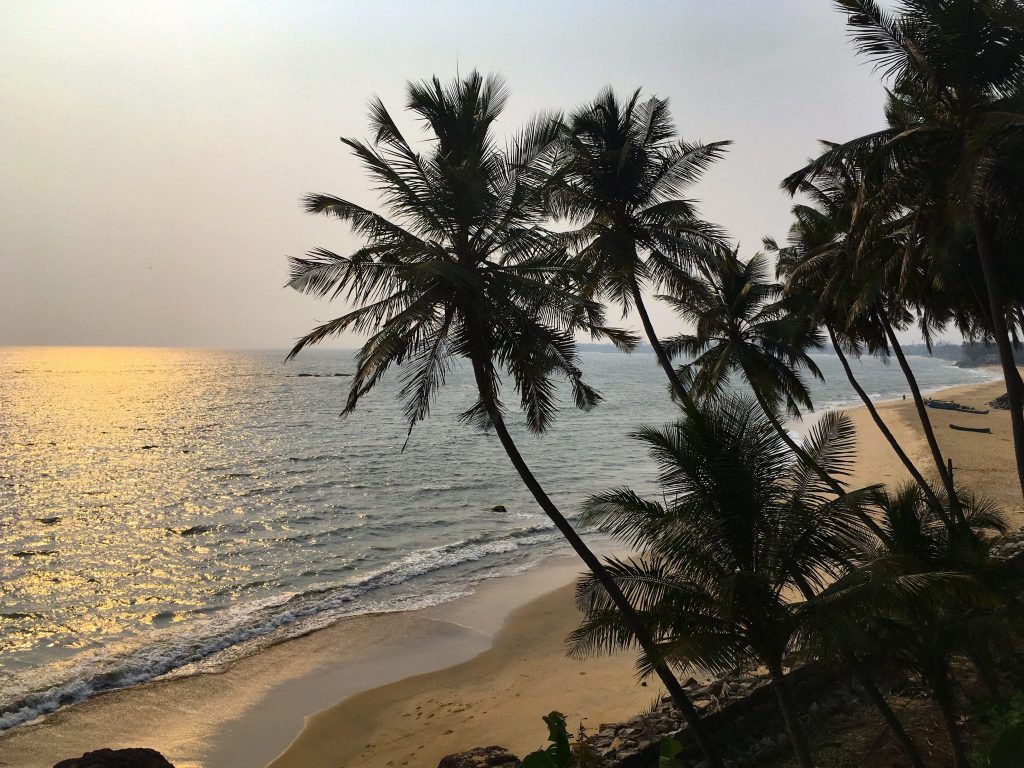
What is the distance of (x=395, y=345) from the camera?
9.32 metres

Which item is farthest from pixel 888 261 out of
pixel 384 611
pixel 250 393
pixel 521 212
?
pixel 250 393

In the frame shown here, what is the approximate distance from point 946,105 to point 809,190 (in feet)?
18.0

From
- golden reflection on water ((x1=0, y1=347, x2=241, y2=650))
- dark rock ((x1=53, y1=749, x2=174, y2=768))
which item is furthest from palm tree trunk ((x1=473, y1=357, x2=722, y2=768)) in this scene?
golden reflection on water ((x1=0, y1=347, x2=241, y2=650))

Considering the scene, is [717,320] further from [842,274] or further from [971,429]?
[971,429]

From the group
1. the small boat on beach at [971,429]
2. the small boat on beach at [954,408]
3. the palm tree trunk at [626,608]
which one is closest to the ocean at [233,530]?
the palm tree trunk at [626,608]

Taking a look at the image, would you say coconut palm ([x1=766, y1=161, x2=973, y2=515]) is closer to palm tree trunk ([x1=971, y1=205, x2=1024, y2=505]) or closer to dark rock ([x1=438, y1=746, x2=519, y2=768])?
palm tree trunk ([x1=971, y1=205, x2=1024, y2=505])

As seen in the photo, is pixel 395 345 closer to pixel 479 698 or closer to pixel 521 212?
pixel 521 212

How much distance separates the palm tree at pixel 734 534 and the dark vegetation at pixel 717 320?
27 mm

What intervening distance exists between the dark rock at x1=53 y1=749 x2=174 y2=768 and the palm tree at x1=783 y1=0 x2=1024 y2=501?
12629 mm

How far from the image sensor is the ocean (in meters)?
17.7

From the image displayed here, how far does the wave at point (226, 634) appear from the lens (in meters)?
14.9

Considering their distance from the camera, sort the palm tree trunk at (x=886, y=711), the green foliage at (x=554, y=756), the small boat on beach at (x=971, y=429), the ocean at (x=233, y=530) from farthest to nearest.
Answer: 1. the small boat on beach at (x=971, y=429)
2. the ocean at (x=233, y=530)
3. the palm tree trunk at (x=886, y=711)
4. the green foliage at (x=554, y=756)

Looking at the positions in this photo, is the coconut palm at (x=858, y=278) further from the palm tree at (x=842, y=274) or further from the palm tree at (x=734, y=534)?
the palm tree at (x=734, y=534)

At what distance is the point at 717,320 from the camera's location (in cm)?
1481
